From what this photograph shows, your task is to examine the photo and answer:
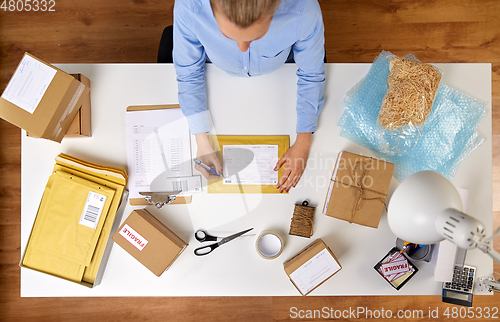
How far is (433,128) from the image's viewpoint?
102cm

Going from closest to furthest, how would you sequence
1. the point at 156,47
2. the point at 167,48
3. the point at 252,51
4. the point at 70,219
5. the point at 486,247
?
the point at 486,247 < the point at 252,51 < the point at 70,219 < the point at 167,48 < the point at 156,47

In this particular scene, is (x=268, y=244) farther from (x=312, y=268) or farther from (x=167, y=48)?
(x=167, y=48)

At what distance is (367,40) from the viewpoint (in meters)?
1.70

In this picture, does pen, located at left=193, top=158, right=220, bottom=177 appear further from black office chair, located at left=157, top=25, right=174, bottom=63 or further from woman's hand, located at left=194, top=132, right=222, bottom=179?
black office chair, located at left=157, top=25, right=174, bottom=63

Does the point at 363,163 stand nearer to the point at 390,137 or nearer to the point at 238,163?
the point at 390,137

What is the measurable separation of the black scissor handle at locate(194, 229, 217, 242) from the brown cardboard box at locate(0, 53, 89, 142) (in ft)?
1.84

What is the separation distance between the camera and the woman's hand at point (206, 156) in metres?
1.03

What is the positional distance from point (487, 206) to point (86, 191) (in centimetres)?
136

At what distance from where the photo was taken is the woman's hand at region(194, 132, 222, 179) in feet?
3.37

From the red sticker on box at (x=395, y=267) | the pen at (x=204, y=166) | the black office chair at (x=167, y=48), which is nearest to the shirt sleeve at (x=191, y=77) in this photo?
the pen at (x=204, y=166)

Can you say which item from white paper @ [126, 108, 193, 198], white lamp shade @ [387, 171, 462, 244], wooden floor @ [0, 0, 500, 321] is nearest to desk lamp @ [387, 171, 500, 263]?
white lamp shade @ [387, 171, 462, 244]

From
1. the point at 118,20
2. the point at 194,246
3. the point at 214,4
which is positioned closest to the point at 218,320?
the point at 194,246

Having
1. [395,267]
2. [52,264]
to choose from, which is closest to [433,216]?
[395,267]

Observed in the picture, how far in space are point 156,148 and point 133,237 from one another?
1.01 ft
